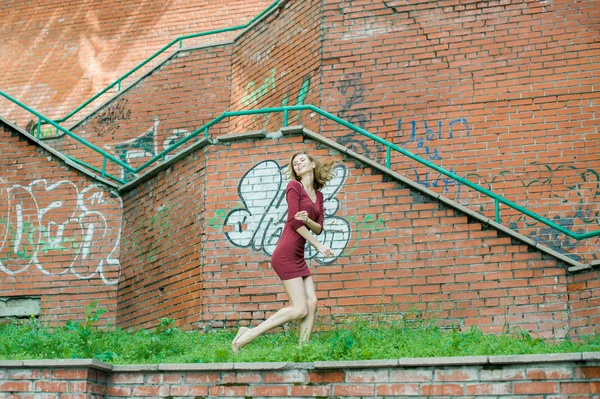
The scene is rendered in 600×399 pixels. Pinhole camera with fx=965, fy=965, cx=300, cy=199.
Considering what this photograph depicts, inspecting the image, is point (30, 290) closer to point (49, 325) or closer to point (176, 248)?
point (49, 325)

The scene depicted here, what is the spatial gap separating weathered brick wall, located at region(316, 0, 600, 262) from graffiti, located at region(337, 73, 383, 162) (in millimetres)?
15

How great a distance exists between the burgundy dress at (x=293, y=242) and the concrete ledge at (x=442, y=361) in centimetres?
158

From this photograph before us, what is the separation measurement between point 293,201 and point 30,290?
592 cm

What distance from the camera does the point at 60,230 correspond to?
43.6 ft

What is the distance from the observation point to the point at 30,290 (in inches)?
515

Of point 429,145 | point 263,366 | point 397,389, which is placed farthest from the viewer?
point 429,145

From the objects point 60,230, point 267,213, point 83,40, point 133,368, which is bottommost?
point 133,368

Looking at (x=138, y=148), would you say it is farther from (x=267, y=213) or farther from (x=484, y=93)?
(x=484, y=93)

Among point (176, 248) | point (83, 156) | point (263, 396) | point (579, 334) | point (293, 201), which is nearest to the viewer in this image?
point (263, 396)

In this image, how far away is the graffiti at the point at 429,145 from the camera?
12.6 m

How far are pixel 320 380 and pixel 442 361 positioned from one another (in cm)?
97

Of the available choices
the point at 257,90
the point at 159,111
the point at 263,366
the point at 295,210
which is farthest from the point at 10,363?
the point at 159,111

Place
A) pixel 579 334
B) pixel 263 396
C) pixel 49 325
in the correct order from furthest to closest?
pixel 49 325 < pixel 579 334 < pixel 263 396

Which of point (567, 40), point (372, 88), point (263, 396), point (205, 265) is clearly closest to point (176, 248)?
point (205, 265)
